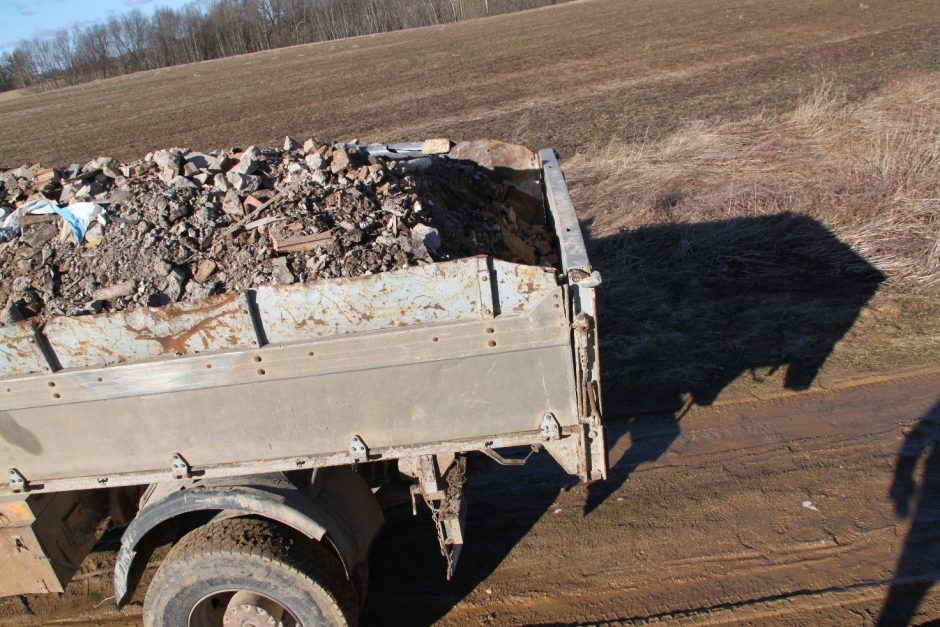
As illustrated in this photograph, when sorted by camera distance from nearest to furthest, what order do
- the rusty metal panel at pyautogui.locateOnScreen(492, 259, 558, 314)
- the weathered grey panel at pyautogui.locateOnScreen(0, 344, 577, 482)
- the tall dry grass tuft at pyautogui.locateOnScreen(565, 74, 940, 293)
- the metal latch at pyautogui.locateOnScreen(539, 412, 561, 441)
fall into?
the rusty metal panel at pyautogui.locateOnScreen(492, 259, 558, 314)
the weathered grey panel at pyautogui.locateOnScreen(0, 344, 577, 482)
the metal latch at pyautogui.locateOnScreen(539, 412, 561, 441)
the tall dry grass tuft at pyautogui.locateOnScreen(565, 74, 940, 293)

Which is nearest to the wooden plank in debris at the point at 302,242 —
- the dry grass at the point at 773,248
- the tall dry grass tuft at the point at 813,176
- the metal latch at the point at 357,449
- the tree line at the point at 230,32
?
the metal latch at the point at 357,449

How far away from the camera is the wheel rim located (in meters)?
3.29

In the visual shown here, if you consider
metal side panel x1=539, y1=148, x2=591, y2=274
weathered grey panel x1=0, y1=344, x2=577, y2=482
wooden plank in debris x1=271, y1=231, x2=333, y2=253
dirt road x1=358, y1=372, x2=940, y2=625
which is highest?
wooden plank in debris x1=271, y1=231, x2=333, y2=253

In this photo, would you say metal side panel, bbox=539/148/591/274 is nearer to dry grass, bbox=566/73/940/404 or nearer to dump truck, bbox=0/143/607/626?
dump truck, bbox=0/143/607/626

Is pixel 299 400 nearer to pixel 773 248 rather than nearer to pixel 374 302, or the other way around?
pixel 374 302

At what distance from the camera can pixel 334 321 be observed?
3000 millimetres

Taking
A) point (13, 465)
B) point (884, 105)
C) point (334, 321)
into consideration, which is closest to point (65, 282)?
point (13, 465)

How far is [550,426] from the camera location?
125 inches

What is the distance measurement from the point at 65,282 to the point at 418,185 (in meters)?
2.09

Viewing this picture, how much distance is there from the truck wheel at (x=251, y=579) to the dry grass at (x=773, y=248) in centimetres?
322

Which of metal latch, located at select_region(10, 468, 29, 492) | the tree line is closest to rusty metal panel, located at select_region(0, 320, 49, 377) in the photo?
metal latch, located at select_region(10, 468, 29, 492)

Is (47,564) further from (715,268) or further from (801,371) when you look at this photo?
(715,268)

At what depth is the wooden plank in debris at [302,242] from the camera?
3553 mm

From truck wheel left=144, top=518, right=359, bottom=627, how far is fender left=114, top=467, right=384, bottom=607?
0.24 feet
